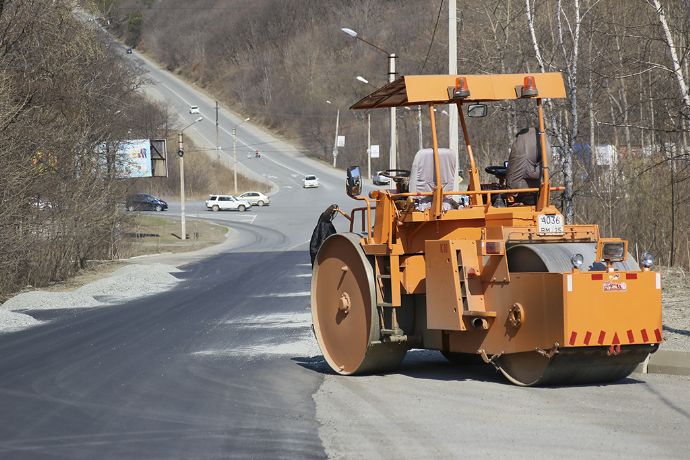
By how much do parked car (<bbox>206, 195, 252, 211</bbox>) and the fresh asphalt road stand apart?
205 feet

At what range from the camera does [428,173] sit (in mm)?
11734

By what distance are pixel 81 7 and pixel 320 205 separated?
161ft

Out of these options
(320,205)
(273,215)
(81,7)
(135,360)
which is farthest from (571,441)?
(320,205)

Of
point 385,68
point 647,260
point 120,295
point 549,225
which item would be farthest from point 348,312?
point 385,68

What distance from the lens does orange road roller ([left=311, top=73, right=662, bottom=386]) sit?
10.1 m

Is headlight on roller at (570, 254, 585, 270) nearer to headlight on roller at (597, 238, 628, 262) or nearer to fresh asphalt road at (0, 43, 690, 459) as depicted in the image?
headlight on roller at (597, 238, 628, 262)

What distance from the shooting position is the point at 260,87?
452 feet

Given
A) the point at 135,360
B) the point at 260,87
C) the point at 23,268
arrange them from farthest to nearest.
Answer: the point at 260,87 → the point at 23,268 → the point at 135,360

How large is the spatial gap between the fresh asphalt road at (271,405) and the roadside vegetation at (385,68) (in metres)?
6.58

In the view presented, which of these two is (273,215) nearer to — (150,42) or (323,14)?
(323,14)

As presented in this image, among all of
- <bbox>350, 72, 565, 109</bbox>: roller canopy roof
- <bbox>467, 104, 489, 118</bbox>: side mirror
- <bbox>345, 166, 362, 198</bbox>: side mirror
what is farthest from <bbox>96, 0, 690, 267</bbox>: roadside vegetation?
<bbox>345, 166, 362, 198</bbox>: side mirror

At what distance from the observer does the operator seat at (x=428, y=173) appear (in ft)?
38.3

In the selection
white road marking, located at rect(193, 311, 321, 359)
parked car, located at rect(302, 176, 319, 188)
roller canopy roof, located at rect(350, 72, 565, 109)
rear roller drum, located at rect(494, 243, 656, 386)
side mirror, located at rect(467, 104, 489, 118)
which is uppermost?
roller canopy roof, located at rect(350, 72, 565, 109)

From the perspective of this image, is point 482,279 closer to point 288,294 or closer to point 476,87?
point 476,87
